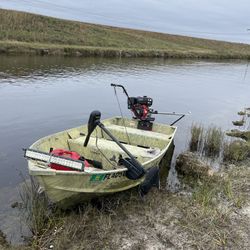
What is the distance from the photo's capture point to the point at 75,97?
19.4m

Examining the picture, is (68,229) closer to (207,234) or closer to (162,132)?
(207,234)

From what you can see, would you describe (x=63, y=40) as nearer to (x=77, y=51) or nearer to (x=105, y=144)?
(x=77, y=51)

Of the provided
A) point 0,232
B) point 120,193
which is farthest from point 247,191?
point 0,232

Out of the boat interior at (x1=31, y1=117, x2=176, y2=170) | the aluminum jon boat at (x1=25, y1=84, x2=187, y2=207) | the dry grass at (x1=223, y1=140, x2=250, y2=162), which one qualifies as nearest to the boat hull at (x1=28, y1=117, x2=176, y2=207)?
the aluminum jon boat at (x1=25, y1=84, x2=187, y2=207)

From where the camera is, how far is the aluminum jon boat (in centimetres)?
638

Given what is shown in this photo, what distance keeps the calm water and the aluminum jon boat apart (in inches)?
51.9

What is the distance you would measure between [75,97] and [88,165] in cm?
1205

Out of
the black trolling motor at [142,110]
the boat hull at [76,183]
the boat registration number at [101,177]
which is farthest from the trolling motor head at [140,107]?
the boat registration number at [101,177]

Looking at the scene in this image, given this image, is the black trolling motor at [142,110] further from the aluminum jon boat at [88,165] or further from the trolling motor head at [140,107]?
the aluminum jon boat at [88,165]

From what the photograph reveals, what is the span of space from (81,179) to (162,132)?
5.79 meters

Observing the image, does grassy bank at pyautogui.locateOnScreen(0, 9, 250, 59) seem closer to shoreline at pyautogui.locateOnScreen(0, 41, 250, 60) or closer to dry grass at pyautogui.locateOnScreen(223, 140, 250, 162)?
shoreline at pyautogui.locateOnScreen(0, 41, 250, 60)

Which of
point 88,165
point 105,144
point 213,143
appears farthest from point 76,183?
point 213,143

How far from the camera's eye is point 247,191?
26.8 ft

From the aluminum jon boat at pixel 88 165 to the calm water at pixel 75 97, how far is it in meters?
1.32
